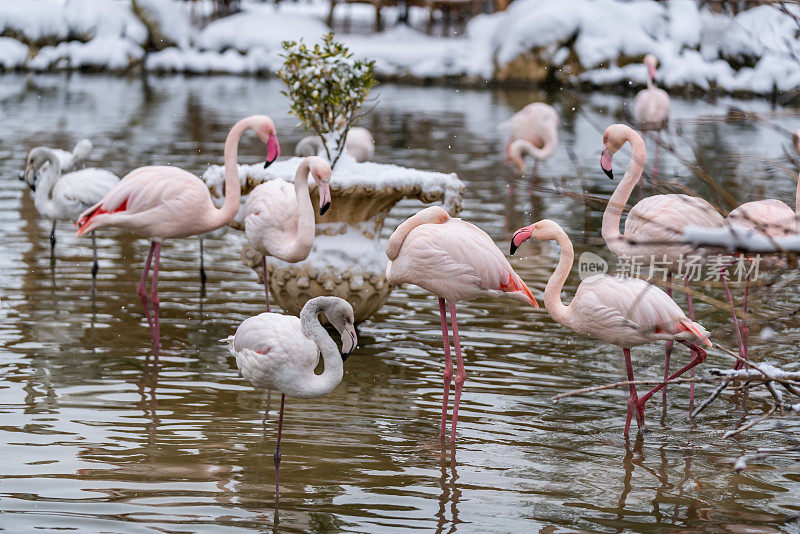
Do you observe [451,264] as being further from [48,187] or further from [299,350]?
[48,187]

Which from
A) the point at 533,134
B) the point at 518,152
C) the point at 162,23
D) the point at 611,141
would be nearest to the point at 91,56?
the point at 162,23

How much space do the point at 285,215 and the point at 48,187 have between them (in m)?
3.17

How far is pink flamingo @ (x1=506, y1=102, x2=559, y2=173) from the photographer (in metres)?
13.9

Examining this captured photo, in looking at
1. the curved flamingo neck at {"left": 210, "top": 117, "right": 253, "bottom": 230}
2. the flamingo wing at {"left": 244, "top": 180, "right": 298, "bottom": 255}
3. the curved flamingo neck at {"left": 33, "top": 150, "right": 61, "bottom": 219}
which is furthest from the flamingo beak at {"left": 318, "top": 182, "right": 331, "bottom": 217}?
the curved flamingo neck at {"left": 33, "top": 150, "right": 61, "bottom": 219}

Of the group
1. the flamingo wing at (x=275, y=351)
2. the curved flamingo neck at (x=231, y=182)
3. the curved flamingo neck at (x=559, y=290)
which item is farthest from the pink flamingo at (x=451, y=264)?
the curved flamingo neck at (x=231, y=182)

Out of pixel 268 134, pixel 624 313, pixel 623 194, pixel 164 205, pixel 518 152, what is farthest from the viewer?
pixel 518 152

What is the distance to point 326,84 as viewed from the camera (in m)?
7.03

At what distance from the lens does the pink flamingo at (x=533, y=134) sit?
13.9m

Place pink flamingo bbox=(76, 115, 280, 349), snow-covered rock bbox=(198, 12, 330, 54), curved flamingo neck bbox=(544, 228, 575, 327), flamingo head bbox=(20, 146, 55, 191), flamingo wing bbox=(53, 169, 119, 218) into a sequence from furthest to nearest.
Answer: snow-covered rock bbox=(198, 12, 330, 54)
flamingo head bbox=(20, 146, 55, 191)
flamingo wing bbox=(53, 169, 119, 218)
pink flamingo bbox=(76, 115, 280, 349)
curved flamingo neck bbox=(544, 228, 575, 327)

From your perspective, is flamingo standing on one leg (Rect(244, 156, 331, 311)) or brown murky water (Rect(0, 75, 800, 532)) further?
flamingo standing on one leg (Rect(244, 156, 331, 311))

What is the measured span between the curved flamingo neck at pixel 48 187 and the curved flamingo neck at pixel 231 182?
218cm

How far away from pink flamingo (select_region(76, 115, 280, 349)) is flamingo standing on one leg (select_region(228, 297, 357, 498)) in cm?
201

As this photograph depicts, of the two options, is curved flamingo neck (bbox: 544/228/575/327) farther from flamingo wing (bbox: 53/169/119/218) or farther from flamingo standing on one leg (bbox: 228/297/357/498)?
flamingo wing (bbox: 53/169/119/218)

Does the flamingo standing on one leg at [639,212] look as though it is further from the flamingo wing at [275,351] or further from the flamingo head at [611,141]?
the flamingo wing at [275,351]
